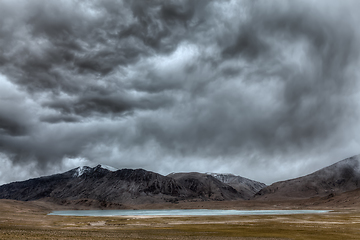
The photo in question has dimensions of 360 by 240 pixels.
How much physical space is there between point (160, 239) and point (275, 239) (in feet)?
60.8

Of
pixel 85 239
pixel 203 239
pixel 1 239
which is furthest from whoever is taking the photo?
pixel 203 239

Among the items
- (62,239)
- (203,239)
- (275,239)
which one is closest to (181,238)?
(203,239)

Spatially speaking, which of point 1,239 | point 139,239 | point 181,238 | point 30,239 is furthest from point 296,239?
point 1,239

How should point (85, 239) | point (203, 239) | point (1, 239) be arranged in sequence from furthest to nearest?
1. point (203, 239)
2. point (85, 239)
3. point (1, 239)

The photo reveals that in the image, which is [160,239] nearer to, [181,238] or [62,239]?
[181,238]

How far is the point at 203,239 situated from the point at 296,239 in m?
15.0

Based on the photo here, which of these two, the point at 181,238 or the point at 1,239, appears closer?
the point at 1,239

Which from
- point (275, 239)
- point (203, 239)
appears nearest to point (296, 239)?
point (275, 239)

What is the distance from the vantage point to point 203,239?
153 ft

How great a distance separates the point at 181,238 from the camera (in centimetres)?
4716

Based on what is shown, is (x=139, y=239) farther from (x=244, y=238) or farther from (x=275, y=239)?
(x=275, y=239)

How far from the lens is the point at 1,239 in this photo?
132 ft

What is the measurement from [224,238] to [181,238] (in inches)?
285

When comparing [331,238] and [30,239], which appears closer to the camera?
[30,239]
